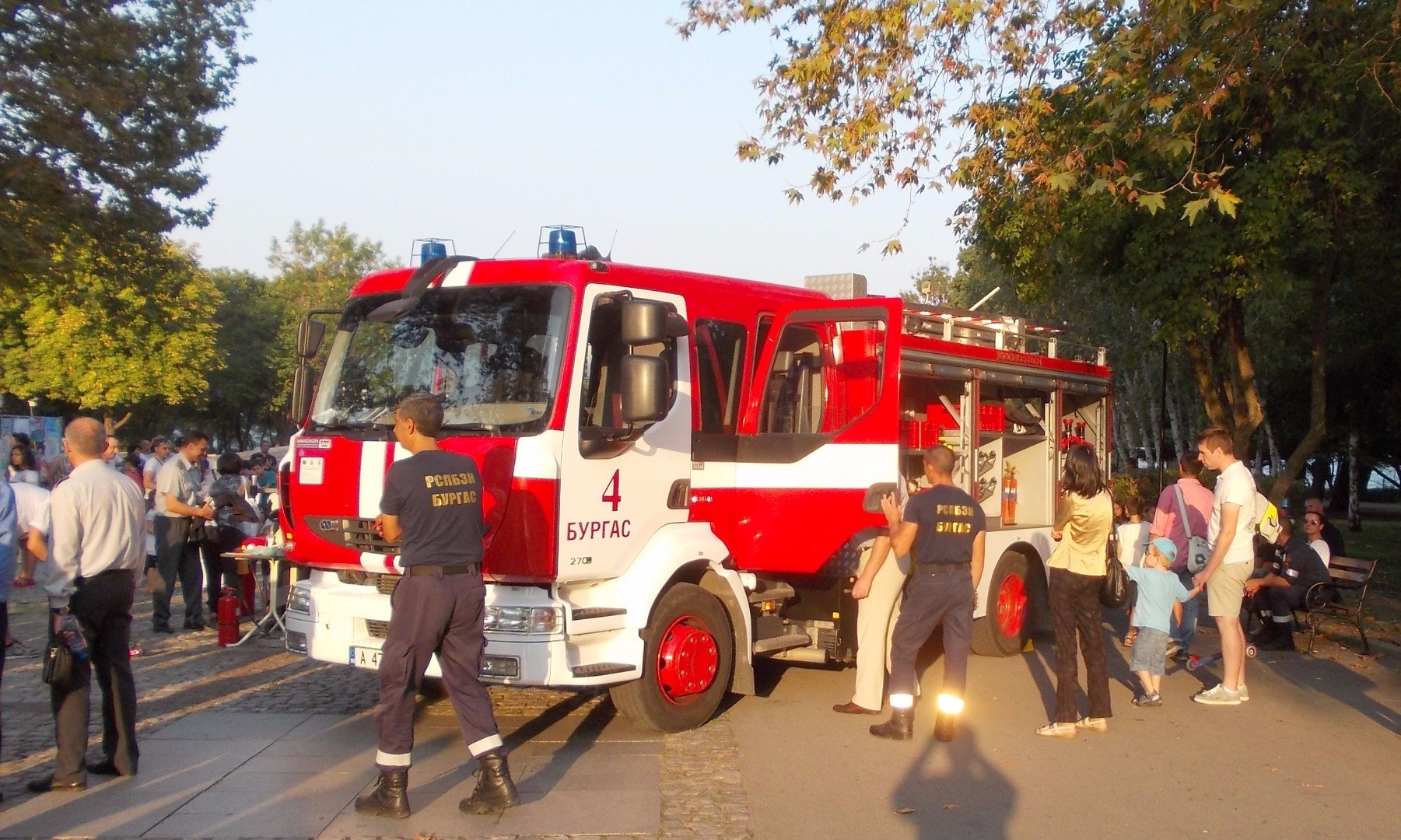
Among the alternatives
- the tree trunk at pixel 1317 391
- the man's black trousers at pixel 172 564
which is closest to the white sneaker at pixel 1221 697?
the tree trunk at pixel 1317 391

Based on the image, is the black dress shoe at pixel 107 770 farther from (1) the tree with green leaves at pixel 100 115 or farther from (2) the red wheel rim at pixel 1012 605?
(1) the tree with green leaves at pixel 100 115

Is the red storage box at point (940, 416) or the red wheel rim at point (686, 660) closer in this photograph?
the red wheel rim at point (686, 660)

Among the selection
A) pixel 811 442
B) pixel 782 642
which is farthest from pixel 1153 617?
pixel 811 442

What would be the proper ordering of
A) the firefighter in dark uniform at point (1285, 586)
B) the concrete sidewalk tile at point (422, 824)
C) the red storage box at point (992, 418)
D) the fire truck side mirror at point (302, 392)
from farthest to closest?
the firefighter in dark uniform at point (1285, 586) < the red storage box at point (992, 418) < the fire truck side mirror at point (302, 392) < the concrete sidewalk tile at point (422, 824)

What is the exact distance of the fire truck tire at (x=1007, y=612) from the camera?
1068 cm

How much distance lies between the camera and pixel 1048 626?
12203mm

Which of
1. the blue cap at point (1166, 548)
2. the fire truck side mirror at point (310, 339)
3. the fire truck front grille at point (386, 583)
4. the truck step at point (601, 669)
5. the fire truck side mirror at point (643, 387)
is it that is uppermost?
the fire truck side mirror at point (310, 339)

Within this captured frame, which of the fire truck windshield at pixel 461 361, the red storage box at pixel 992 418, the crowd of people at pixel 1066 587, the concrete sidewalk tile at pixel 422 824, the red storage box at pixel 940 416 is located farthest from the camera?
the red storage box at pixel 992 418

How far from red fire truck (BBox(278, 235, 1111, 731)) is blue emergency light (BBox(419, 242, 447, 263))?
23 centimetres

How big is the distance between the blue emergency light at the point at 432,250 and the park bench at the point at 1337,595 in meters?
8.27

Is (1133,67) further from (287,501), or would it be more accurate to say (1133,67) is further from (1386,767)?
(287,501)

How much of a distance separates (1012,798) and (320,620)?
4.07 meters

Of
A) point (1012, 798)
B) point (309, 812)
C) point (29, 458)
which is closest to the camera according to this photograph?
point (309, 812)

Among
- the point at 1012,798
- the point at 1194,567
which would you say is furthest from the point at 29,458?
the point at 1194,567
